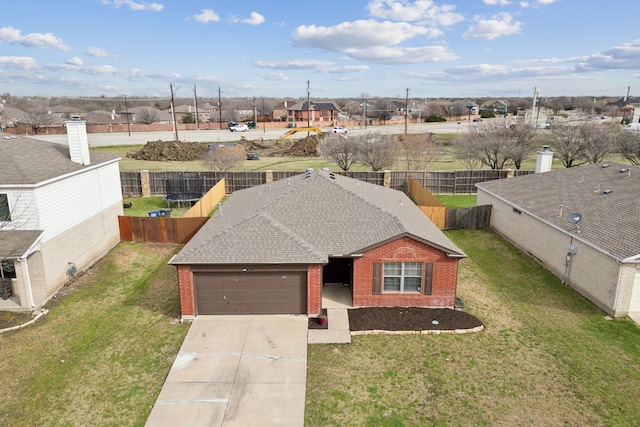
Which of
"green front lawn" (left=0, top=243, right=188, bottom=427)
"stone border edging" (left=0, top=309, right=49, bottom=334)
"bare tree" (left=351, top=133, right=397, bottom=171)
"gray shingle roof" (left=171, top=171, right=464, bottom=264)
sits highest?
"bare tree" (left=351, top=133, right=397, bottom=171)

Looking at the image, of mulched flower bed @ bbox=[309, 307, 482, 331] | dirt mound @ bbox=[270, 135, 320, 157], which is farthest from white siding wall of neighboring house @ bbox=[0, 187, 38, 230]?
dirt mound @ bbox=[270, 135, 320, 157]

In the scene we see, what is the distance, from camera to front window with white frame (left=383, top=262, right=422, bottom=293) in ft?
55.3

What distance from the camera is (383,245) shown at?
54.3 feet

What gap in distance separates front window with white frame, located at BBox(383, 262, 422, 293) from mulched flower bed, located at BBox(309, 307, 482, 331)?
784 mm

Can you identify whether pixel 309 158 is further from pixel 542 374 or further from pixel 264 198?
pixel 542 374

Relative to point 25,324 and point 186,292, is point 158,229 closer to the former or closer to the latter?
point 25,324

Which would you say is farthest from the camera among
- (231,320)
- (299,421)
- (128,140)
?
(128,140)

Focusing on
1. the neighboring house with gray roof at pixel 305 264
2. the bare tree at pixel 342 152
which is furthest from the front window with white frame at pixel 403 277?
the bare tree at pixel 342 152

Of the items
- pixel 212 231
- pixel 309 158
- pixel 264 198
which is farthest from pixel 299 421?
pixel 309 158

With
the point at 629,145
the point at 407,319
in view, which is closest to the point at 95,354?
the point at 407,319

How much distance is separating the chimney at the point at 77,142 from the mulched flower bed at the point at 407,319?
14827mm

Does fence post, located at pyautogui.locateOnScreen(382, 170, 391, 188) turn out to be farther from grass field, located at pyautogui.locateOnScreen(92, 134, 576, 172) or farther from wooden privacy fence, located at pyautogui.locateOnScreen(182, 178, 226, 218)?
wooden privacy fence, located at pyautogui.locateOnScreen(182, 178, 226, 218)

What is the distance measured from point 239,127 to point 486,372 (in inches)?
3103

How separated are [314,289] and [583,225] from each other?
12466 millimetres
